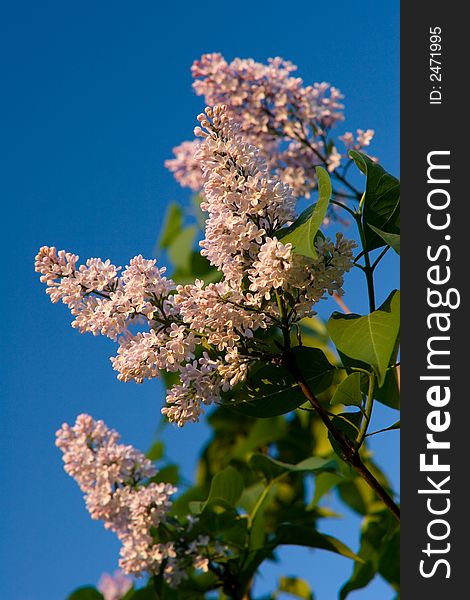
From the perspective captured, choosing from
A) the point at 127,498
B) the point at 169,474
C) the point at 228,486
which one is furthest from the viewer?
the point at 169,474

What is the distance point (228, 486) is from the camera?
1.87 metres

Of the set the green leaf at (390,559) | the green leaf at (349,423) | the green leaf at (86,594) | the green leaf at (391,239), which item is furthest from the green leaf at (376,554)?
the green leaf at (391,239)

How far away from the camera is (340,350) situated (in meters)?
1.10

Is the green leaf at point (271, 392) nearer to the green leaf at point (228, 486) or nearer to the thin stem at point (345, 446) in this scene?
the thin stem at point (345, 446)

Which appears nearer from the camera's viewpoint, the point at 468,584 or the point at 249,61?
the point at 468,584

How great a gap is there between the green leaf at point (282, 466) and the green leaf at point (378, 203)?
82cm

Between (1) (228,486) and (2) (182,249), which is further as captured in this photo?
(2) (182,249)

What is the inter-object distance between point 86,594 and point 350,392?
48.4 inches

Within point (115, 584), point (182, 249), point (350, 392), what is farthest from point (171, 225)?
point (350, 392)

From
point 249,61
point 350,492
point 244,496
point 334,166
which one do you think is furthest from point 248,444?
point 249,61

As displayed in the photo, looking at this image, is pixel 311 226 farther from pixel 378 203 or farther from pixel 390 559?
pixel 390 559

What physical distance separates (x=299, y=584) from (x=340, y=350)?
1.85 metres

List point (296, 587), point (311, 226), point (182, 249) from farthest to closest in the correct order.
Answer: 1. point (182, 249)
2. point (296, 587)
3. point (311, 226)

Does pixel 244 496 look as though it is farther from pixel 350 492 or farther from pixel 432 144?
pixel 432 144
